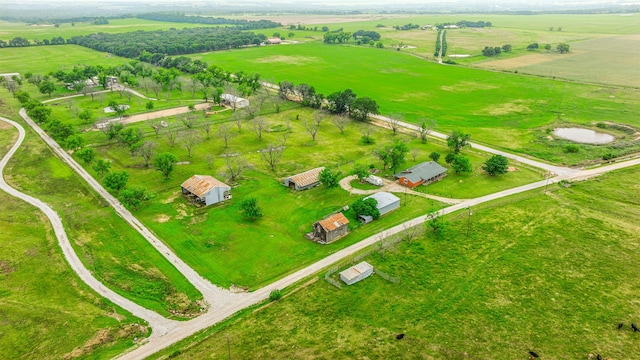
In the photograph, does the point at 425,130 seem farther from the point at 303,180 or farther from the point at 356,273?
the point at 356,273

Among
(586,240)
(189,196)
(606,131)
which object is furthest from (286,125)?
(606,131)

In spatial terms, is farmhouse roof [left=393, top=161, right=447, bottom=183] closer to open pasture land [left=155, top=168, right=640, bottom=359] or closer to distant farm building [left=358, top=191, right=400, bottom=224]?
distant farm building [left=358, top=191, right=400, bottom=224]

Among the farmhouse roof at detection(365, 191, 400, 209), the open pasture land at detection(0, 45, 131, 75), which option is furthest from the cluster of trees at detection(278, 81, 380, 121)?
the open pasture land at detection(0, 45, 131, 75)

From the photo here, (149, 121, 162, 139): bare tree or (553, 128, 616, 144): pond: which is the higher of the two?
(149, 121, 162, 139): bare tree

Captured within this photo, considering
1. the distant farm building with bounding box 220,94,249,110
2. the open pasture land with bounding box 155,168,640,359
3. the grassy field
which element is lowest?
the open pasture land with bounding box 155,168,640,359

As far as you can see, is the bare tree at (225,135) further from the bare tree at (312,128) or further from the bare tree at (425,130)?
the bare tree at (425,130)

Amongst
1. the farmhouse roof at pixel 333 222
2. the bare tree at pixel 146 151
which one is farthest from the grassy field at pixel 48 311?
the farmhouse roof at pixel 333 222
